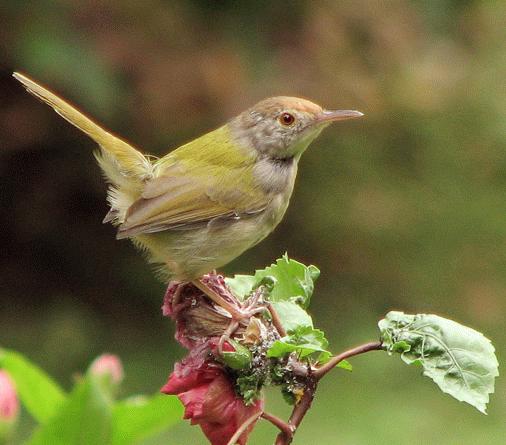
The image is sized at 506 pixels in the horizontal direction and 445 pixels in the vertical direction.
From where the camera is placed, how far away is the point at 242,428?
2109 millimetres

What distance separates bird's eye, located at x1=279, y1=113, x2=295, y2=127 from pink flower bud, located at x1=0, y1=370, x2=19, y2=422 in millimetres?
1293

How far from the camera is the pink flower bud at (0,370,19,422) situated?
2721mm

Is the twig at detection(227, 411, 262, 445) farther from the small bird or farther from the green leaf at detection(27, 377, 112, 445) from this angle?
the small bird

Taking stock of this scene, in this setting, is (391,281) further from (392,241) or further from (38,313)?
(38,313)

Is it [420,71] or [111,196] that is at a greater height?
[420,71]

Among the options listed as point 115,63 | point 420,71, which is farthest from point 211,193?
point 420,71

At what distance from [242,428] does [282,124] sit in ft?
5.22

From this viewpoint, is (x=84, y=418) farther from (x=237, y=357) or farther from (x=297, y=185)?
(x=297, y=185)

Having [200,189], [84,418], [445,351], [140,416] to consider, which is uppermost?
[200,189]

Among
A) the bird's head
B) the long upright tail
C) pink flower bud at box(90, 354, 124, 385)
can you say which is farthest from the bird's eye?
pink flower bud at box(90, 354, 124, 385)

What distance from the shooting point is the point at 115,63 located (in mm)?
8258

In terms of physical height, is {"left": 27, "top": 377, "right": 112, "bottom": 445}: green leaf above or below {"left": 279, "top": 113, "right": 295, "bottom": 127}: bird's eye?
below

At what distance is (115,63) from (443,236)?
469 centimetres

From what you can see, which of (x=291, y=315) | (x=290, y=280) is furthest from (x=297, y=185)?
(x=291, y=315)
